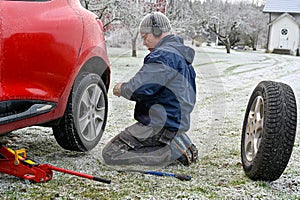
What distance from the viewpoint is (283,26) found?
4478 cm

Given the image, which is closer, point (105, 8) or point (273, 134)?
point (273, 134)

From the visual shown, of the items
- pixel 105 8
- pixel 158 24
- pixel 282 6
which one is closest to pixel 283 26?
→ pixel 282 6

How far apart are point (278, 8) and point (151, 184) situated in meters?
47.3

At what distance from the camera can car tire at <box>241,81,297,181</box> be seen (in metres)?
2.61

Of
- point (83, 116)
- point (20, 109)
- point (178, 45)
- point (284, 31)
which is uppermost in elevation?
point (178, 45)

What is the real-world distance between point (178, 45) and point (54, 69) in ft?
3.52

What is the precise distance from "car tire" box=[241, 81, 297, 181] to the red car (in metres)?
1.27

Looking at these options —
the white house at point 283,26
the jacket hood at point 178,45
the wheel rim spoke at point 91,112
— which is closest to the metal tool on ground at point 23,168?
the wheel rim spoke at point 91,112

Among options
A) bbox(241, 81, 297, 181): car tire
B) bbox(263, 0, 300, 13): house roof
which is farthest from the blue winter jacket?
bbox(263, 0, 300, 13): house roof

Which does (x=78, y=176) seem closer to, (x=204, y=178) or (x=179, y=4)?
(x=204, y=178)

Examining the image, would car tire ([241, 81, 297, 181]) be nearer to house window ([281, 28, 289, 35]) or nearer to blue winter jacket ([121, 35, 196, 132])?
blue winter jacket ([121, 35, 196, 132])

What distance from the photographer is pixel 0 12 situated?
2248 mm

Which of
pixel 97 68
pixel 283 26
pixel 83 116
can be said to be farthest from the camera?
pixel 283 26

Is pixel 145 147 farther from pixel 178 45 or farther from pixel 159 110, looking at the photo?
pixel 178 45
